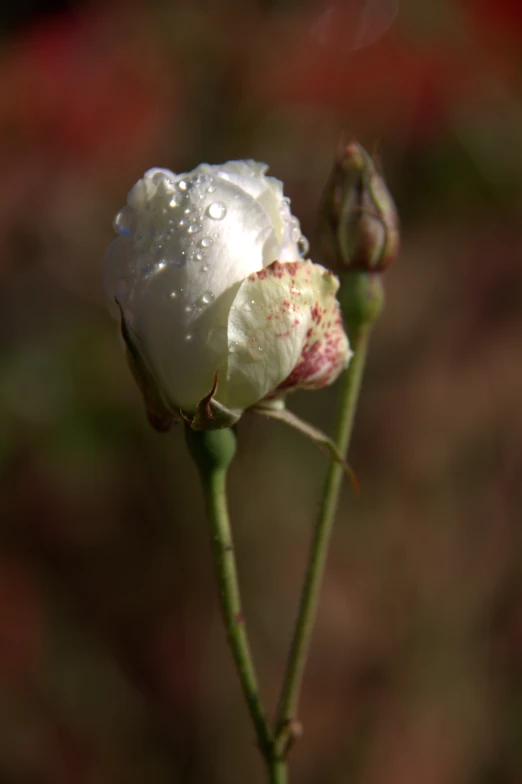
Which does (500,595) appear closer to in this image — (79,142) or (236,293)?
(79,142)

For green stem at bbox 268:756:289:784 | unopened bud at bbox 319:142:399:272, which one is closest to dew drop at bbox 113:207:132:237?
unopened bud at bbox 319:142:399:272

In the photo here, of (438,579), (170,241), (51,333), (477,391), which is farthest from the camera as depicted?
(477,391)

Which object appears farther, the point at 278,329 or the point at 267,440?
the point at 267,440

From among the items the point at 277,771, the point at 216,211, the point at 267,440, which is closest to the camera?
the point at 216,211

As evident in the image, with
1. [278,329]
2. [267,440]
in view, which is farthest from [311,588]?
[267,440]

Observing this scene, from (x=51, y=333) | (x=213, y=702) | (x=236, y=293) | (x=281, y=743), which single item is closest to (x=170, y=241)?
(x=236, y=293)

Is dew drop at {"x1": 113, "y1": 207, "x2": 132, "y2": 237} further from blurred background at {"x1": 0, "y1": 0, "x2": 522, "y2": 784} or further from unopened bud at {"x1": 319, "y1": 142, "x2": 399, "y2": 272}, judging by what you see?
blurred background at {"x1": 0, "y1": 0, "x2": 522, "y2": 784}

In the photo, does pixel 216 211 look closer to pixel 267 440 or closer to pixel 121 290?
pixel 121 290

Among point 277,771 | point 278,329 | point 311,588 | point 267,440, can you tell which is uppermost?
point 278,329
